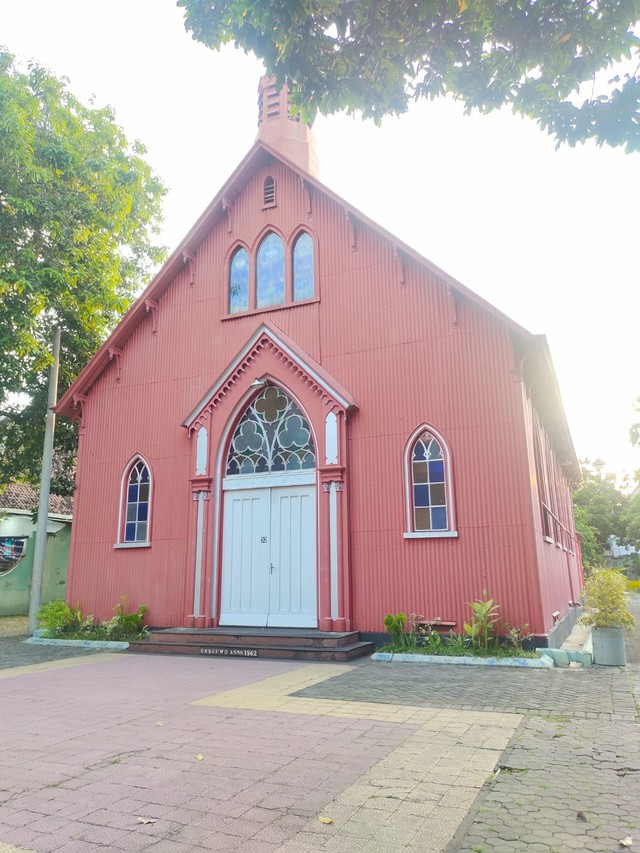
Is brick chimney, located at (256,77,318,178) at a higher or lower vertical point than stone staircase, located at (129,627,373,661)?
higher

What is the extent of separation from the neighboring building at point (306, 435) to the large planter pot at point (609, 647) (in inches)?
41.1

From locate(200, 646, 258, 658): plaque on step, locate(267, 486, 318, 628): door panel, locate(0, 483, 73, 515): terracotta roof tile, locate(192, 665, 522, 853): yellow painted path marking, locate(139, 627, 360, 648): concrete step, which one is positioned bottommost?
locate(192, 665, 522, 853): yellow painted path marking

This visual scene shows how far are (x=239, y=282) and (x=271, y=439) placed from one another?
3696 millimetres

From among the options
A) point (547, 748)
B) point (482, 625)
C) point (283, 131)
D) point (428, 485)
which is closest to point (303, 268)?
point (283, 131)

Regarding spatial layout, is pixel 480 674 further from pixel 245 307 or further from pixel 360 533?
pixel 245 307

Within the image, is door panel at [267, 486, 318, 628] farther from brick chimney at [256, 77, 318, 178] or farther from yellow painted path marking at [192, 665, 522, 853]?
brick chimney at [256, 77, 318, 178]

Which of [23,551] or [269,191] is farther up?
[269,191]

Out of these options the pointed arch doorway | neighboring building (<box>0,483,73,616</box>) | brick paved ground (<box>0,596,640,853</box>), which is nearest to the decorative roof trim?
the pointed arch doorway

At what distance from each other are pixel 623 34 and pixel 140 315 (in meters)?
11.3

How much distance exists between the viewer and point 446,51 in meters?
5.93

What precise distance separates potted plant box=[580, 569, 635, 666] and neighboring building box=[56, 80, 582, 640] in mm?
882

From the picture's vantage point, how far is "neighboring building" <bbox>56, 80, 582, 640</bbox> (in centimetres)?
1086

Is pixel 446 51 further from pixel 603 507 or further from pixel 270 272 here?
pixel 603 507

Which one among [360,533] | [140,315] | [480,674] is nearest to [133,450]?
[140,315]
